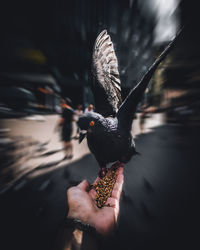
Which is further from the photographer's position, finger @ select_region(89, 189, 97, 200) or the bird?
finger @ select_region(89, 189, 97, 200)

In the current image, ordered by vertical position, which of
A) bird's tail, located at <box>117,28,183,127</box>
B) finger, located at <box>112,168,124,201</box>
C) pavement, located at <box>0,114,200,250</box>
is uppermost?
bird's tail, located at <box>117,28,183,127</box>

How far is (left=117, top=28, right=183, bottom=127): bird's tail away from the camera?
18.2 inches

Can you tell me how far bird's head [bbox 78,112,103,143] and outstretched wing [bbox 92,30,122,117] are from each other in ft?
0.66

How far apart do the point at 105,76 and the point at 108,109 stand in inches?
9.2

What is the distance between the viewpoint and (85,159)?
1.58 meters

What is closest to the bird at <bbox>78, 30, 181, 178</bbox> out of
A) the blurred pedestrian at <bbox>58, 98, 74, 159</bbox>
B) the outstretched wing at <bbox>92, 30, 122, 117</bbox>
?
the outstretched wing at <bbox>92, 30, 122, 117</bbox>

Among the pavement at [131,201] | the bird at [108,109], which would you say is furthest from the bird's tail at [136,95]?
the pavement at [131,201]

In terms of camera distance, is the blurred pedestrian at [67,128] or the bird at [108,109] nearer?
the bird at [108,109]

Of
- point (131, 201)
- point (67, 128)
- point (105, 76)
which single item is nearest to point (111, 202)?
point (131, 201)

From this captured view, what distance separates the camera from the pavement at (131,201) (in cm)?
61

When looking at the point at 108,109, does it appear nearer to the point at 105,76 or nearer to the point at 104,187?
the point at 105,76

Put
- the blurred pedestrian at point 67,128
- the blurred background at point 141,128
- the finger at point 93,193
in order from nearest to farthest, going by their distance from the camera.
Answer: the blurred background at point 141,128
the finger at point 93,193
the blurred pedestrian at point 67,128

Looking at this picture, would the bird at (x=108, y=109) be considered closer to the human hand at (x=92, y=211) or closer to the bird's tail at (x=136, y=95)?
the bird's tail at (x=136, y=95)

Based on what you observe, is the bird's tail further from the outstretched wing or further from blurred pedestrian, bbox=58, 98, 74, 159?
blurred pedestrian, bbox=58, 98, 74, 159
